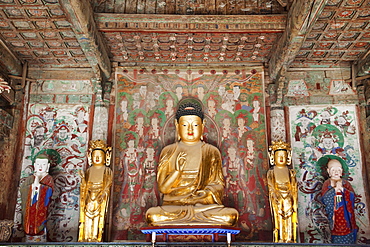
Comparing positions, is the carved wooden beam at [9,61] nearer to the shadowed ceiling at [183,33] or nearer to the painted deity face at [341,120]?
the shadowed ceiling at [183,33]

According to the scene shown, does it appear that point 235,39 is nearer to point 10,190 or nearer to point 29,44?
point 29,44

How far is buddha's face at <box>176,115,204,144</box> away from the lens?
633 centimetres

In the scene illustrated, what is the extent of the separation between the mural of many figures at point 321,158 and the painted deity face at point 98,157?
3.14 metres

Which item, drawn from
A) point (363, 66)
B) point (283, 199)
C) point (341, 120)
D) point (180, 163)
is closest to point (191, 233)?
point (180, 163)

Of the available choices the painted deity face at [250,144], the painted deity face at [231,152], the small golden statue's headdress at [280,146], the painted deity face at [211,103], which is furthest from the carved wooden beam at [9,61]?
the small golden statue's headdress at [280,146]

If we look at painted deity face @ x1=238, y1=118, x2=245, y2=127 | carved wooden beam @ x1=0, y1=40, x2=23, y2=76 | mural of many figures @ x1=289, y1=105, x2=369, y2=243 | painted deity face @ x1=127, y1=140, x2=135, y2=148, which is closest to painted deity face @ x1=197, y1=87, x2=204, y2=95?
painted deity face @ x1=238, y1=118, x2=245, y2=127

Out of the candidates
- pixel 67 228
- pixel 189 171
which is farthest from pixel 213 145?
pixel 67 228

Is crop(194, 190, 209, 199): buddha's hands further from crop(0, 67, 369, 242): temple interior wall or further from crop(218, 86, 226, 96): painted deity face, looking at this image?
crop(218, 86, 226, 96): painted deity face

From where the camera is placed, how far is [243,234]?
5.98 metres

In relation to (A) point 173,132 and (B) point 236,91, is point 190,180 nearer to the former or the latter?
(A) point 173,132

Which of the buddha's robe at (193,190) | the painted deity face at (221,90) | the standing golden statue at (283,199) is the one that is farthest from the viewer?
the painted deity face at (221,90)

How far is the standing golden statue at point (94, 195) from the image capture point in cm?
555

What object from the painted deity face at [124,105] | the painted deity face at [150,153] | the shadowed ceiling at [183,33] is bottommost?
the painted deity face at [150,153]

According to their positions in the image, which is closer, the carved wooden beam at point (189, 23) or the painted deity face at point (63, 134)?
the carved wooden beam at point (189, 23)
